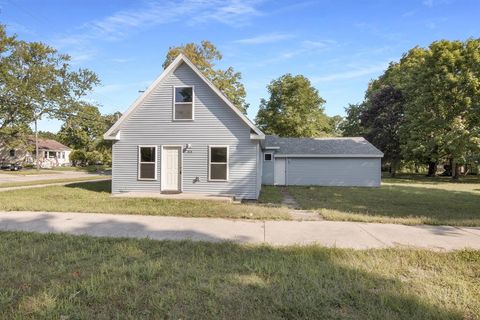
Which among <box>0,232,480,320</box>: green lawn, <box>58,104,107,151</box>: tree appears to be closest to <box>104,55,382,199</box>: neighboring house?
<box>0,232,480,320</box>: green lawn

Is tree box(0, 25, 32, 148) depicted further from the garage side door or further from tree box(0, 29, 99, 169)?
the garage side door

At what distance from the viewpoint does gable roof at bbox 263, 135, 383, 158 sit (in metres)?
22.4

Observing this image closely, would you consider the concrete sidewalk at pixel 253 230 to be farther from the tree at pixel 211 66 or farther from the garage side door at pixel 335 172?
the tree at pixel 211 66

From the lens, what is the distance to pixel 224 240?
21.1 ft

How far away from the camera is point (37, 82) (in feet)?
117

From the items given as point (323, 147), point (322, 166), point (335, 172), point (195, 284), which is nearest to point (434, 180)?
point (335, 172)

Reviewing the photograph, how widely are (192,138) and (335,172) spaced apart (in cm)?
1270

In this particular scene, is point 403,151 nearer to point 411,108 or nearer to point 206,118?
point 411,108

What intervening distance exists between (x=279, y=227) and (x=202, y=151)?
6.88 meters

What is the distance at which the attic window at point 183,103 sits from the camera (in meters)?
13.9

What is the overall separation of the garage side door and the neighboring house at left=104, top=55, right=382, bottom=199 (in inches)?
374

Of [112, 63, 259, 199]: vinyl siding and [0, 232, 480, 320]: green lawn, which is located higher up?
[112, 63, 259, 199]: vinyl siding

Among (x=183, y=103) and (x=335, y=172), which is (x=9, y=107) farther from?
(x=335, y=172)

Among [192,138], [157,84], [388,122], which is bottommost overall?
[192,138]
